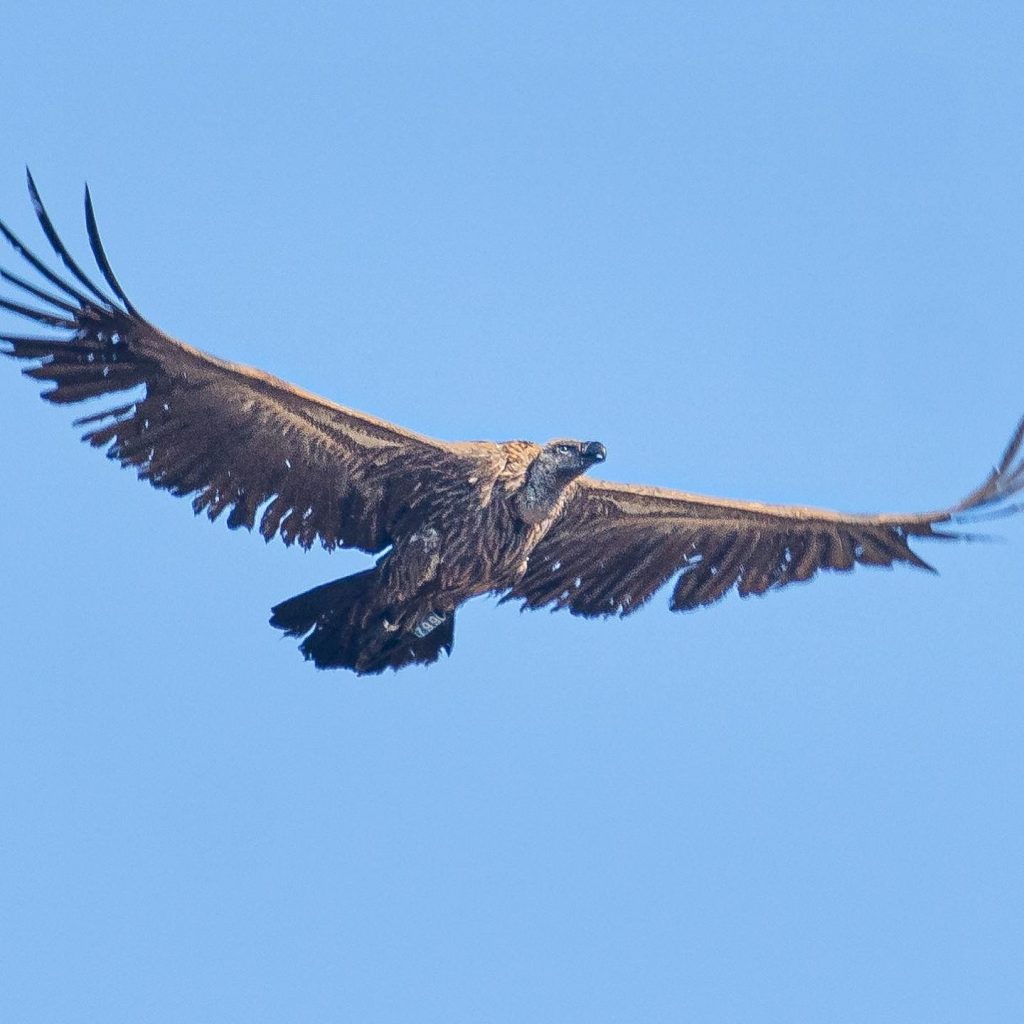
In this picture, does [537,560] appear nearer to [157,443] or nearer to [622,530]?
[622,530]

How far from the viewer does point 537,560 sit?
13.8m

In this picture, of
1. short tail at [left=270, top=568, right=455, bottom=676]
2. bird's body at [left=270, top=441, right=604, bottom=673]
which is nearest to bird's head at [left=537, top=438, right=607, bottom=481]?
bird's body at [left=270, top=441, right=604, bottom=673]

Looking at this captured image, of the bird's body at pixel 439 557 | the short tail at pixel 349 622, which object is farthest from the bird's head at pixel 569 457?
the short tail at pixel 349 622

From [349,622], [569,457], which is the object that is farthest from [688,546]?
[349,622]

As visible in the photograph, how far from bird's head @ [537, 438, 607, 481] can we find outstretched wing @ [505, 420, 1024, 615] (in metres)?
0.62

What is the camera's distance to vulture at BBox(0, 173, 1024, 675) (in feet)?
40.6

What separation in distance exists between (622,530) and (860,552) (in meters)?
1.39

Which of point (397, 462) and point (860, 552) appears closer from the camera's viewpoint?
point (397, 462)

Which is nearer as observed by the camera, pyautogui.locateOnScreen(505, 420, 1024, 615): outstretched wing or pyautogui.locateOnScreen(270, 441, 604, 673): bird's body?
pyautogui.locateOnScreen(270, 441, 604, 673): bird's body

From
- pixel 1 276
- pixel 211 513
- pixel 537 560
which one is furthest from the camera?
pixel 537 560

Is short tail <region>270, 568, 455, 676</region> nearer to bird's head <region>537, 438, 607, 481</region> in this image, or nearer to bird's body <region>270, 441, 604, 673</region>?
bird's body <region>270, 441, 604, 673</region>

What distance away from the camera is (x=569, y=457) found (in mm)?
12875

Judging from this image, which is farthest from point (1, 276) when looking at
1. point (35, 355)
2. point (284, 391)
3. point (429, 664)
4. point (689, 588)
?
point (689, 588)

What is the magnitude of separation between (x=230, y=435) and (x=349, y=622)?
1189mm
